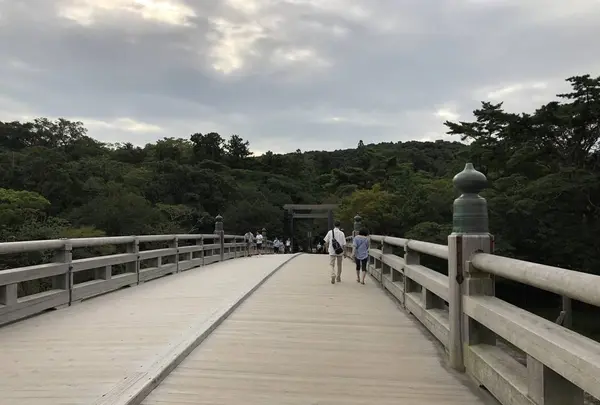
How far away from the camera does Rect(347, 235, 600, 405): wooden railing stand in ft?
8.75

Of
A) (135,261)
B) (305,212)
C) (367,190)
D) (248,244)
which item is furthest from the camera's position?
(305,212)

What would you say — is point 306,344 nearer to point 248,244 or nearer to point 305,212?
point 248,244

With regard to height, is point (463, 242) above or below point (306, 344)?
above

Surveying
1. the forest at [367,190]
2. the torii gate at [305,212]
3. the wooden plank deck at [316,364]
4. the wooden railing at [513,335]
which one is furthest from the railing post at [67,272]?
the torii gate at [305,212]

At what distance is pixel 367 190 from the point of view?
4869 cm

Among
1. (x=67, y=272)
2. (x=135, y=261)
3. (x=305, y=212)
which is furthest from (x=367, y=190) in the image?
(x=67, y=272)

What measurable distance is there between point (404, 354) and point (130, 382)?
8.23 feet

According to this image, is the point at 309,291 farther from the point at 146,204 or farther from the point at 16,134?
the point at 16,134

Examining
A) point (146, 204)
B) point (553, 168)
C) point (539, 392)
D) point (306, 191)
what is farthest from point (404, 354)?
point (306, 191)

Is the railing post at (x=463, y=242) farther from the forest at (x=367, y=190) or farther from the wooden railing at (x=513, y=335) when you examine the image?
the forest at (x=367, y=190)

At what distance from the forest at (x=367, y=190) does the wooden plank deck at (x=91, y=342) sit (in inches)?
833

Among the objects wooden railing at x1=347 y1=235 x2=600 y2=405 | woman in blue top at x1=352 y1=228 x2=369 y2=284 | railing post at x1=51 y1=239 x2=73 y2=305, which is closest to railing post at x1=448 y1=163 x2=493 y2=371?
wooden railing at x1=347 y1=235 x2=600 y2=405

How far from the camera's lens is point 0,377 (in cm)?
421

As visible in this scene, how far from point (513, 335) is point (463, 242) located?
1180 millimetres
